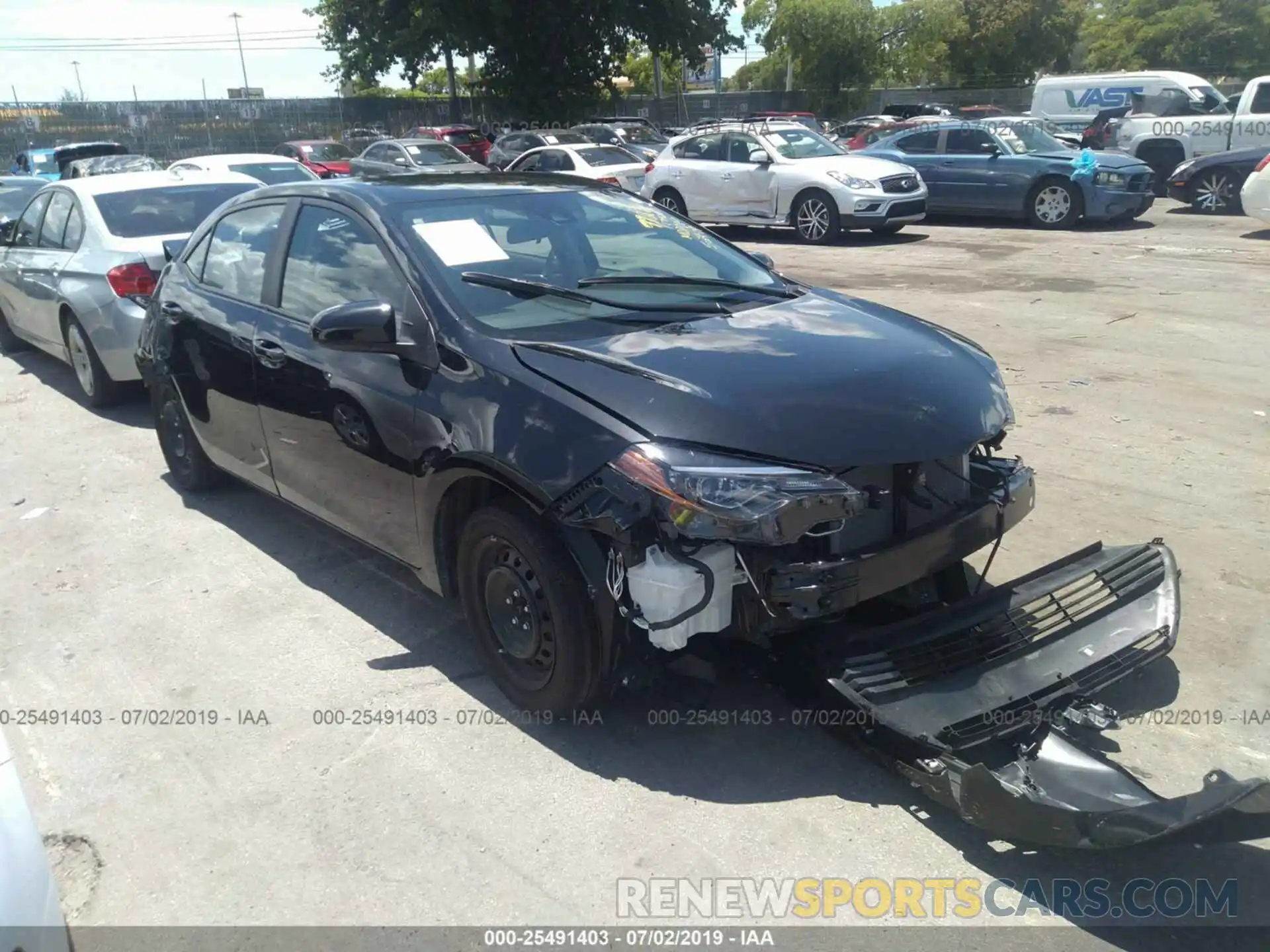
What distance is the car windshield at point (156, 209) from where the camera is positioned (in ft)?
25.5

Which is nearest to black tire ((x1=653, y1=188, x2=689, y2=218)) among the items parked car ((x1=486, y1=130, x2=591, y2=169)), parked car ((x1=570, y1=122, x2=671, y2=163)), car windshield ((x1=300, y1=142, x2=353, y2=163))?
parked car ((x1=486, y1=130, x2=591, y2=169))

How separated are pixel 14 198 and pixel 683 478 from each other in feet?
46.7

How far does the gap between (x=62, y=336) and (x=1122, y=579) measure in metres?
7.57

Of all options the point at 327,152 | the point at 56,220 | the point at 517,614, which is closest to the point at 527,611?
the point at 517,614

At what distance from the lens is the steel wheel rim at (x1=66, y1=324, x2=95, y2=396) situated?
773 centimetres

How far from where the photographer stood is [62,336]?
8016 millimetres

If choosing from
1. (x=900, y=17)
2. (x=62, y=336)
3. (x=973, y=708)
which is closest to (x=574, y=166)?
(x=62, y=336)

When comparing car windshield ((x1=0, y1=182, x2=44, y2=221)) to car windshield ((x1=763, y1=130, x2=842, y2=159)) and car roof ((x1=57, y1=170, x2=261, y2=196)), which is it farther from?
car windshield ((x1=763, y1=130, x2=842, y2=159))

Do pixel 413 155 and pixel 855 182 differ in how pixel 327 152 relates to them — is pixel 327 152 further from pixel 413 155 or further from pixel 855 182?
pixel 855 182

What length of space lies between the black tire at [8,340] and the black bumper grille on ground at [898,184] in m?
11.0

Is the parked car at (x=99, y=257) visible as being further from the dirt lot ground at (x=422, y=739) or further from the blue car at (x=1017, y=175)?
the blue car at (x=1017, y=175)

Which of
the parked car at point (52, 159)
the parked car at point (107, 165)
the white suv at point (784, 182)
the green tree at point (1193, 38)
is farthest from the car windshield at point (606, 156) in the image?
the green tree at point (1193, 38)

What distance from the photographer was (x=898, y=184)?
15203 mm

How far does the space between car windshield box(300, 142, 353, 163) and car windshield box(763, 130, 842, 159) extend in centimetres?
1380
